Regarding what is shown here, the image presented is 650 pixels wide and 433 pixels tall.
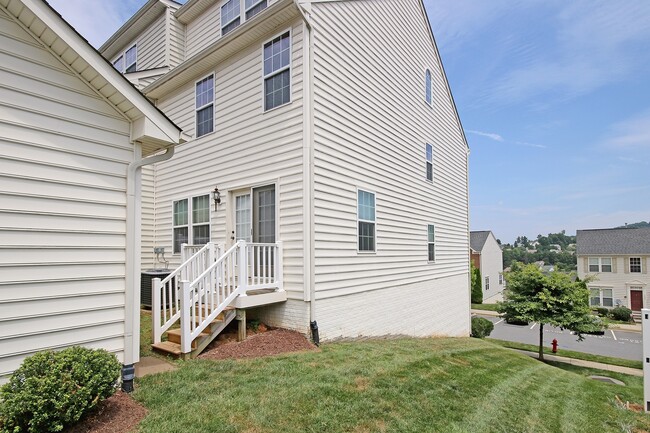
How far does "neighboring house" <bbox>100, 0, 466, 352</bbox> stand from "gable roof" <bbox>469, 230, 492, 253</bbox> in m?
25.9

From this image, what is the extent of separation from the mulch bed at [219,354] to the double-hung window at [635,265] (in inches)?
1349

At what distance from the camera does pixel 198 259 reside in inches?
263

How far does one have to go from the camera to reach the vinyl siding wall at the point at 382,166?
7.43 metres

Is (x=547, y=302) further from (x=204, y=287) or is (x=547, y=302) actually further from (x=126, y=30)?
(x=126, y=30)

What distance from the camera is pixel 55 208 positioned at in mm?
3848

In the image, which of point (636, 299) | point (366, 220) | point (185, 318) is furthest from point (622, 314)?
point (185, 318)

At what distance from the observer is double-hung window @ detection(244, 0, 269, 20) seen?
29.9 feet

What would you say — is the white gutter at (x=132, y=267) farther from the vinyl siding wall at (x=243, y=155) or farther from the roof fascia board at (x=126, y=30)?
the roof fascia board at (x=126, y=30)

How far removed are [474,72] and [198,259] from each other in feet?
64.4

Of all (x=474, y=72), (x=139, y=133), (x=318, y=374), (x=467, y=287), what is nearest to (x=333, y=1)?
(x=139, y=133)

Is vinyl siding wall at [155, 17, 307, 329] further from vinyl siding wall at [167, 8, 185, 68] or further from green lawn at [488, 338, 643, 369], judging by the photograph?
green lawn at [488, 338, 643, 369]

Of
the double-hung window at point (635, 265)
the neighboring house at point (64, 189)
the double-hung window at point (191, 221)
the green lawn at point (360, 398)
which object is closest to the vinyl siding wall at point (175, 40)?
the double-hung window at point (191, 221)

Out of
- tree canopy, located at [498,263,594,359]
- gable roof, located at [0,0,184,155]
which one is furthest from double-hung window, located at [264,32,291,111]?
tree canopy, located at [498,263,594,359]

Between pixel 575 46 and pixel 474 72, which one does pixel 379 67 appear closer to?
pixel 575 46
